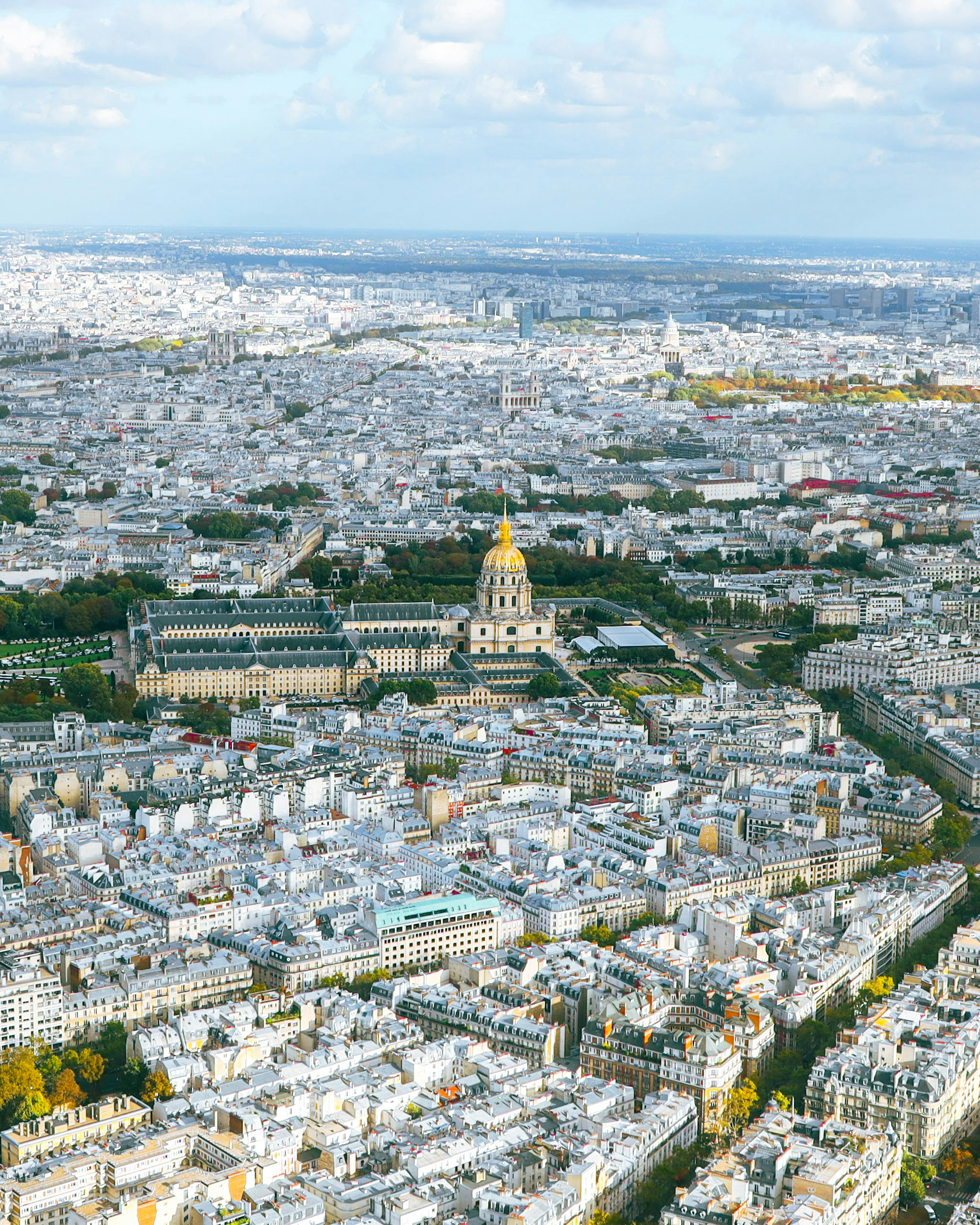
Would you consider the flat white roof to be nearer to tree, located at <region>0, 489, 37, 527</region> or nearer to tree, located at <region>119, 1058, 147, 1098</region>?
tree, located at <region>119, 1058, 147, 1098</region>

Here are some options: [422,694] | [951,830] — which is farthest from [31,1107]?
[422,694]

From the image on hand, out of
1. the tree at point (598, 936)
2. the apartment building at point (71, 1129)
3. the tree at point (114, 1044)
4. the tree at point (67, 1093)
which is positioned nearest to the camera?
the apartment building at point (71, 1129)

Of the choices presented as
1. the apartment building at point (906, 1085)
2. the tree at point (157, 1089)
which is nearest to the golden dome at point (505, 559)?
the apartment building at point (906, 1085)

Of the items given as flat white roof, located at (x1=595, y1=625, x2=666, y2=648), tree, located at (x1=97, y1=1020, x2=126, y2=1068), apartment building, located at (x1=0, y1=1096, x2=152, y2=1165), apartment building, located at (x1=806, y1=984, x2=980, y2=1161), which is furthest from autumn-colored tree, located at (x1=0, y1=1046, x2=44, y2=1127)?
flat white roof, located at (x1=595, y1=625, x2=666, y2=648)

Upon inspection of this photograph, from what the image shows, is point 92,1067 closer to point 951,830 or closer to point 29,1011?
point 29,1011

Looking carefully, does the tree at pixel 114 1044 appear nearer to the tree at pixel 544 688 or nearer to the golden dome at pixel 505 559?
the tree at pixel 544 688
